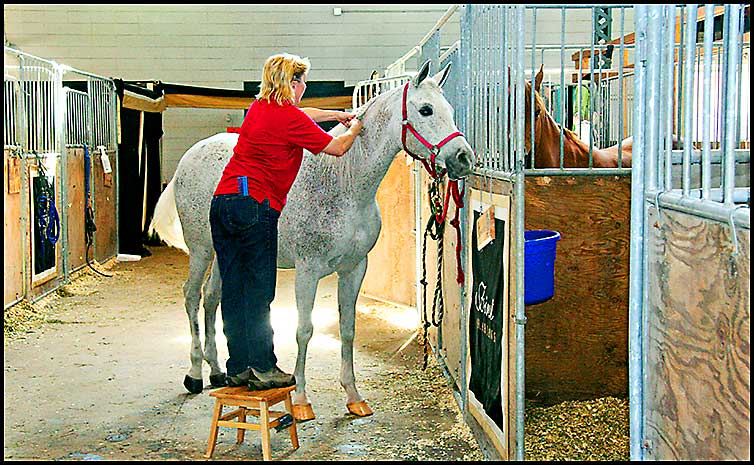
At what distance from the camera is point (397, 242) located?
6258 millimetres

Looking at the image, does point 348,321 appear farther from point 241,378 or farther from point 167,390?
point 167,390

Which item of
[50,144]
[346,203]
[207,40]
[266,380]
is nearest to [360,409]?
[266,380]

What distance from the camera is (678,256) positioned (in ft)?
5.48

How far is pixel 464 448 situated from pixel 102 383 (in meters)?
2.07

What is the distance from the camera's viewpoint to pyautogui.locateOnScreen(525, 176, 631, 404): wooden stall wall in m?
3.49

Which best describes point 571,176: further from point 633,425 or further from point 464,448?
point 633,425

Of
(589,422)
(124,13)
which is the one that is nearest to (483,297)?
(589,422)

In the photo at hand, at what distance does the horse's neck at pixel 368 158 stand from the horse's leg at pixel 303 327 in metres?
0.41

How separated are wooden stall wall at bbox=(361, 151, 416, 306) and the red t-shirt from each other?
2.65 meters

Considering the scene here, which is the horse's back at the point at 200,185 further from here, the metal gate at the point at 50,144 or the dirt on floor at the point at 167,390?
the metal gate at the point at 50,144

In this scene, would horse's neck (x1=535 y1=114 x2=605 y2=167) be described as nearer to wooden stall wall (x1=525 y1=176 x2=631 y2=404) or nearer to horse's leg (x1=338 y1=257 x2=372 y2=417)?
wooden stall wall (x1=525 y1=176 x2=631 y2=404)

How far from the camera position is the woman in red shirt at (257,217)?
10.4ft

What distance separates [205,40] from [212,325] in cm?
811

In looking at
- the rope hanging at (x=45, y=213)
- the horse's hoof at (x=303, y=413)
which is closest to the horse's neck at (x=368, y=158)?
the horse's hoof at (x=303, y=413)
